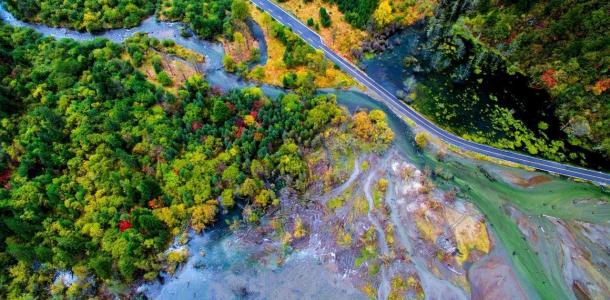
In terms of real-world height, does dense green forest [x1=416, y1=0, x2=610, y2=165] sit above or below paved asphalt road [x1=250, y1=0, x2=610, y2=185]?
above

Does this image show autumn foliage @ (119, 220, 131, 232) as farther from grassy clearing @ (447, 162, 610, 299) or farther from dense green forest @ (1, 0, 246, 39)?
grassy clearing @ (447, 162, 610, 299)

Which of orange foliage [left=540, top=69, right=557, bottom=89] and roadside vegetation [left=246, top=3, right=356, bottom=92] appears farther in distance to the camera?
roadside vegetation [left=246, top=3, right=356, bottom=92]

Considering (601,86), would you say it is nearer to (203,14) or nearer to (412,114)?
(412,114)

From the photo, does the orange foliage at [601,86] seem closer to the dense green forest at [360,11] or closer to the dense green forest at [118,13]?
the dense green forest at [360,11]

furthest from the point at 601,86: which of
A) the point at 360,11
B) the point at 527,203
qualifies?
the point at 360,11

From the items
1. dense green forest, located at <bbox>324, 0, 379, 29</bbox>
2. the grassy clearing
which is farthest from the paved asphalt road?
dense green forest, located at <bbox>324, 0, 379, 29</bbox>

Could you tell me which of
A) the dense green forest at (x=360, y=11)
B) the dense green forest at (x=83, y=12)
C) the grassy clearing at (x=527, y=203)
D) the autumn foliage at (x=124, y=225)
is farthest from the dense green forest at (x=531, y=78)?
the dense green forest at (x=83, y=12)
